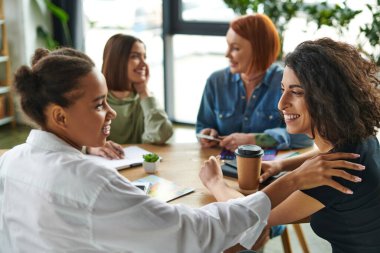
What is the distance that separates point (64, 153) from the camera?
116cm

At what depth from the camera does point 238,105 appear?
256cm

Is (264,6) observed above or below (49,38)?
above

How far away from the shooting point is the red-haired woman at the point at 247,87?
249 centimetres

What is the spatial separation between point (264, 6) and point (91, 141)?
2.92 meters

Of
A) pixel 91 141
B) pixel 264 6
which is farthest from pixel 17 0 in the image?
pixel 91 141

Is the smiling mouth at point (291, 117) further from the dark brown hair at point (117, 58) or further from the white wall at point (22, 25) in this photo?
the white wall at point (22, 25)

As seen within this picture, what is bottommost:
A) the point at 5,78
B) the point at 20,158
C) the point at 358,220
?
the point at 5,78

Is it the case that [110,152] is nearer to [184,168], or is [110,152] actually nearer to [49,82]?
[184,168]

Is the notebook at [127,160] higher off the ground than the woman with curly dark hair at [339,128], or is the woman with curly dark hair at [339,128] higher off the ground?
the woman with curly dark hair at [339,128]

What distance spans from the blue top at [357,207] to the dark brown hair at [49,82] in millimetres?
737

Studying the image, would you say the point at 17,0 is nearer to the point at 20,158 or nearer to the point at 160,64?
the point at 160,64

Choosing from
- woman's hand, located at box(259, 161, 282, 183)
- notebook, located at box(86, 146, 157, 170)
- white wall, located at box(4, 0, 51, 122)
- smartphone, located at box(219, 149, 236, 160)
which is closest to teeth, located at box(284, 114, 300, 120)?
woman's hand, located at box(259, 161, 282, 183)

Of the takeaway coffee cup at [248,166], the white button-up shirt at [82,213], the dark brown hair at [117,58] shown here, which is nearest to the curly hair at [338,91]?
the takeaway coffee cup at [248,166]

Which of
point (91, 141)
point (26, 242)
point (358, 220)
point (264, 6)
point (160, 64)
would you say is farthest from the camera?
point (160, 64)
